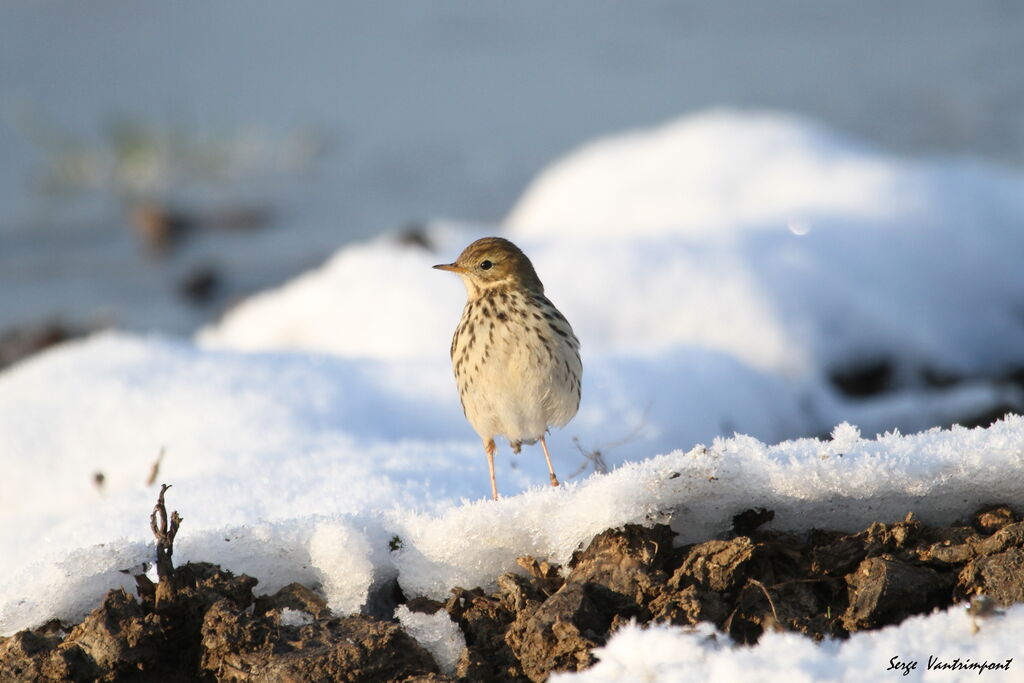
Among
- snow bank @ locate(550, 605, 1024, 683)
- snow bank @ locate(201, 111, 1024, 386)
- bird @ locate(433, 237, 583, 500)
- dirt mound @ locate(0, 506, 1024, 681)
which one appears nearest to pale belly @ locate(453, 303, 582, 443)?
bird @ locate(433, 237, 583, 500)

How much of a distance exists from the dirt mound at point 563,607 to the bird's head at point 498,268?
166cm

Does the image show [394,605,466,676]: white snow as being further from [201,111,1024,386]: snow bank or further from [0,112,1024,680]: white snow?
[201,111,1024,386]: snow bank

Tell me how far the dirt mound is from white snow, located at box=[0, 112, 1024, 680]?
0.25 ft

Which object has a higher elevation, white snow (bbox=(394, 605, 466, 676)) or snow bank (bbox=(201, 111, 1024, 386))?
snow bank (bbox=(201, 111, 1024, 386))

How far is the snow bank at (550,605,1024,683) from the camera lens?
240cm

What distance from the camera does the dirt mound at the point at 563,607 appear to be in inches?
105

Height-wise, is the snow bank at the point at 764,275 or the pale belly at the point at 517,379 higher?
the snow bank at the point at 764,275

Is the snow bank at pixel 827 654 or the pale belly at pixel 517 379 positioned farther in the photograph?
the pale belly at pixel 517 379

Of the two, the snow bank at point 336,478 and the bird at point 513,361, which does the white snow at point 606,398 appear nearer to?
the snow bank at point 336,478

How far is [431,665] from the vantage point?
285cm

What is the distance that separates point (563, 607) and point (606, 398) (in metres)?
2.81

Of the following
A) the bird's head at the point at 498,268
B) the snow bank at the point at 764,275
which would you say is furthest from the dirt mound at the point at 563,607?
the snow bank at the point at 764,275

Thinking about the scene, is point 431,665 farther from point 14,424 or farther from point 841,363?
point 841,363

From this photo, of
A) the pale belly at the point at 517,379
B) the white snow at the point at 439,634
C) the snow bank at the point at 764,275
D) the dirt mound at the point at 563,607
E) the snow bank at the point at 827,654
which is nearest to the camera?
the snow bank at the point at 827,654
